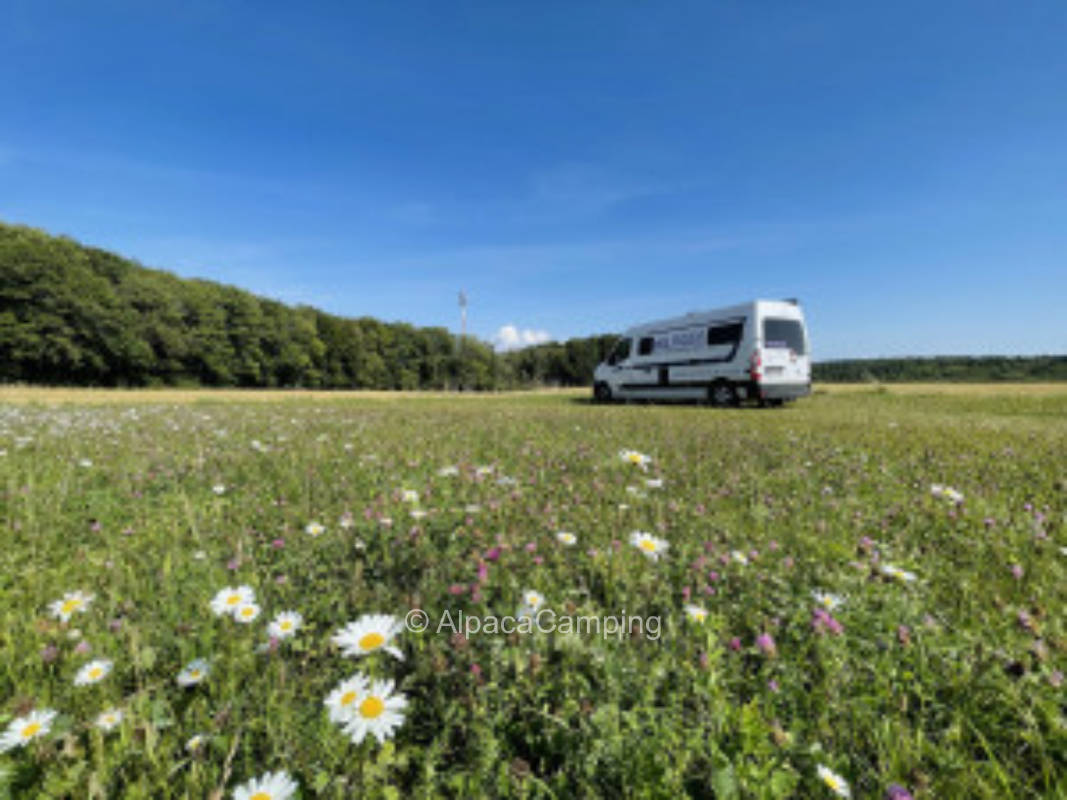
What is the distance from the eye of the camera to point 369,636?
4.95ft

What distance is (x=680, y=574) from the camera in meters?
2.41

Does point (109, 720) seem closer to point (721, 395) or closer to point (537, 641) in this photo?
point (537, 641)

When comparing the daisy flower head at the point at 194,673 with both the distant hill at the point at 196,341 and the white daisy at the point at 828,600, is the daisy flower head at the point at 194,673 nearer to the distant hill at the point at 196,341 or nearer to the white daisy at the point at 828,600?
the white daisy at the point at 828,600

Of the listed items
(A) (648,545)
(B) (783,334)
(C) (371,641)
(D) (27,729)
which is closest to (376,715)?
(C) (371,641)

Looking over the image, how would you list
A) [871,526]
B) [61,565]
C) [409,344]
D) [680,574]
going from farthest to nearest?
[409,344] → [871,526] → [61,565] → [680,574]

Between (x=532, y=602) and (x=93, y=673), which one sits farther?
(x=532, y=602)

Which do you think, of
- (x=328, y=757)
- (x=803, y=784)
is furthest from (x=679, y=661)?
(x=328, y=757)

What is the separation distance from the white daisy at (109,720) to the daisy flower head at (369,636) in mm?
608

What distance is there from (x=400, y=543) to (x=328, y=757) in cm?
139

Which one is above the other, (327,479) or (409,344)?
(409,344)

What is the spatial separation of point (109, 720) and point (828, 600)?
2.61 m

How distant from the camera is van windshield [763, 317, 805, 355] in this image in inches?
598

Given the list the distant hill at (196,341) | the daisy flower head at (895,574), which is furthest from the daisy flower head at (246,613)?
the distant hill at (196,341)

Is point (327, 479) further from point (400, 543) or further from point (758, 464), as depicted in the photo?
point (758, 464)
